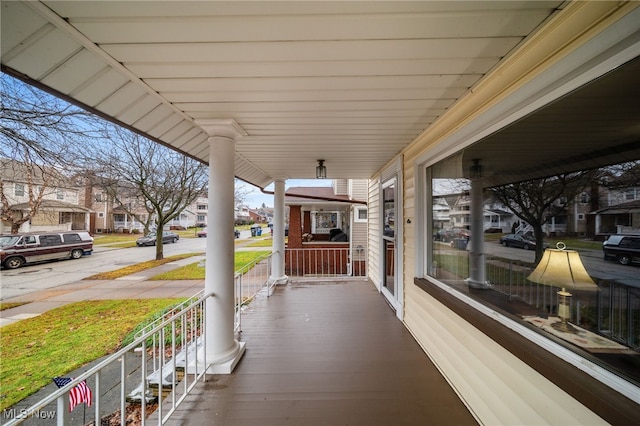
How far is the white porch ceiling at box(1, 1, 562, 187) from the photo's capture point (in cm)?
105

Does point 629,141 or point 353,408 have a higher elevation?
point 629,141

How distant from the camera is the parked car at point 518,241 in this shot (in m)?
1.40

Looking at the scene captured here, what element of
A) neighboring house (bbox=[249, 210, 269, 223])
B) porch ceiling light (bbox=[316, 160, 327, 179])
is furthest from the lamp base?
neighboring house (bbox=[249, 210, 269, 223])

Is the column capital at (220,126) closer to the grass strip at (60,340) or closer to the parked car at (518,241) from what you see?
the parked car at (518,241)

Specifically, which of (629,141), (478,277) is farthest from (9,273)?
(629,141)

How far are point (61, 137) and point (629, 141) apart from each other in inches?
226

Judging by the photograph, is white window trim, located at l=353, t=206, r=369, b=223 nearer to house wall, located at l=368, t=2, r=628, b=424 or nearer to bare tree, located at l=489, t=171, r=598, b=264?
house wall, located at l=368, t=2, r=628, b=424

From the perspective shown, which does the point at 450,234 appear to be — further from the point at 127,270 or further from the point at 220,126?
the point at 127,270

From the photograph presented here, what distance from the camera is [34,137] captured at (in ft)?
10.6

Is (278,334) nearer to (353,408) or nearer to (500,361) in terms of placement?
(353,408)

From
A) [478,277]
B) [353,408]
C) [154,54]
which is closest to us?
[154,54]

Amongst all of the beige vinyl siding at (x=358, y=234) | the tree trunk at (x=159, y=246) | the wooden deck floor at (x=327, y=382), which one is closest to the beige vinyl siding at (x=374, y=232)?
the wooden deck floor at (x=327, y=382)

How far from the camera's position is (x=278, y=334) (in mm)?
2961

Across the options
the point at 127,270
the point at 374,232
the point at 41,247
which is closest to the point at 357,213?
the point at 374,232
